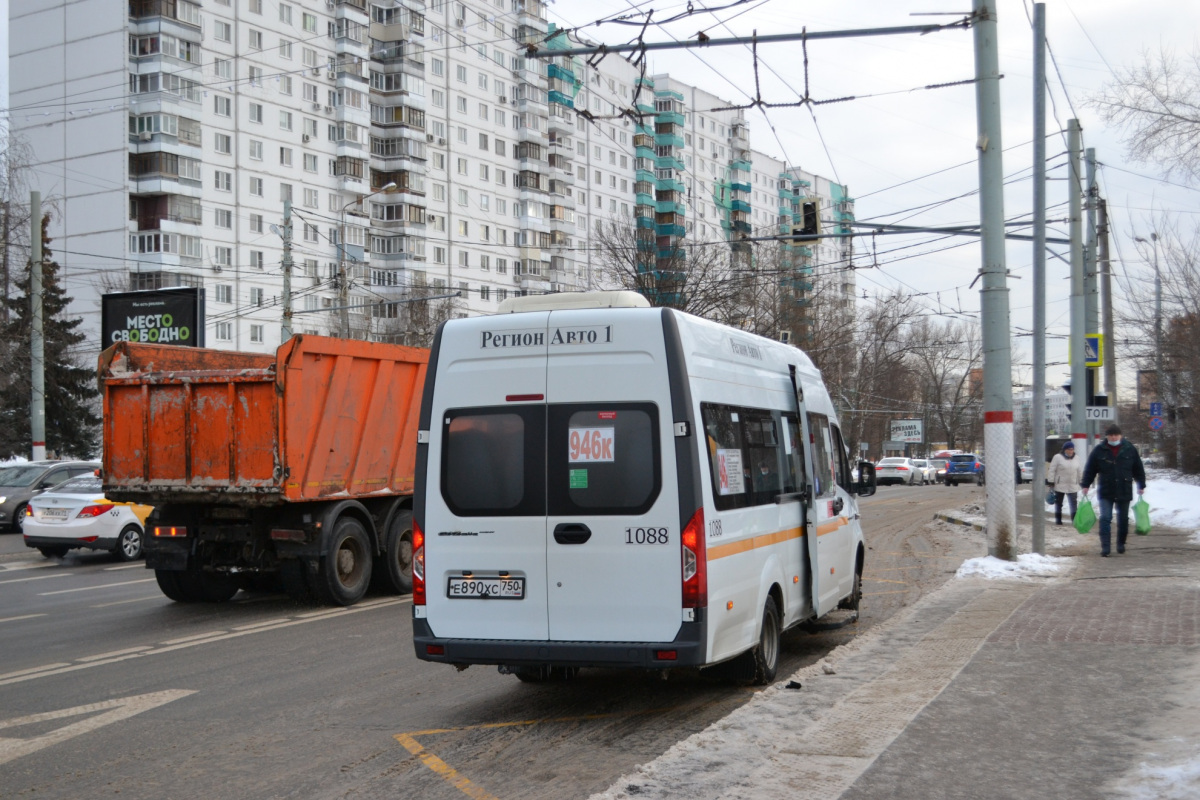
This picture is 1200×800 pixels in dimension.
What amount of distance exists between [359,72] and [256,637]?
Answer: 6641cm

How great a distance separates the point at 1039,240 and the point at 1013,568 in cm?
536

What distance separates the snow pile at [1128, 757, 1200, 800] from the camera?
4.93 meters

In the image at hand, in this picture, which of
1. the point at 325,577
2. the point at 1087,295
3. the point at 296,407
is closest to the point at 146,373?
the point at 296,407

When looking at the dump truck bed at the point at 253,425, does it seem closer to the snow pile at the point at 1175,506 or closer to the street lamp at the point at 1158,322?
the snow pile at the point at 1175,506

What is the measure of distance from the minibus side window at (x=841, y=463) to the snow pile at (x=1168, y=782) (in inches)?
216

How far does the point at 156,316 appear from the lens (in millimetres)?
29188

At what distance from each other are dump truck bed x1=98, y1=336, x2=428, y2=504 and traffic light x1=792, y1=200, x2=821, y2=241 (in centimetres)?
858

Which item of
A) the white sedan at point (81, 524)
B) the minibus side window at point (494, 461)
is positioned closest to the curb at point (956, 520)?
the white sedan at point (81, 524)

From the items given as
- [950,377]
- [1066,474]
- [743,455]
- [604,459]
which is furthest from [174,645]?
[950,377]

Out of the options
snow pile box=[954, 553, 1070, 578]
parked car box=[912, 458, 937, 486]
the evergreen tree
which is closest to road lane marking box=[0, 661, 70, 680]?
snow pile box=[954, 553, 1070, 578]

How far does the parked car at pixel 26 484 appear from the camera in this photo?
25422mm

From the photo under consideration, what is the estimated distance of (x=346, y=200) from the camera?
2859 inches

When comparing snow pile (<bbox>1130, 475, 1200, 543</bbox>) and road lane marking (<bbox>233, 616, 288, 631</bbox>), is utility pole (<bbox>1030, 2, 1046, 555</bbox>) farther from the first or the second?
road lane marking (<bbox>233, 616, 288, 631</bbox>)

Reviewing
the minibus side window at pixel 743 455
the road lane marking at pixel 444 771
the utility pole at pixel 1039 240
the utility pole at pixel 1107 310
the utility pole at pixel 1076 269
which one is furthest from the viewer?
the utility pole at pixel 1107 310
